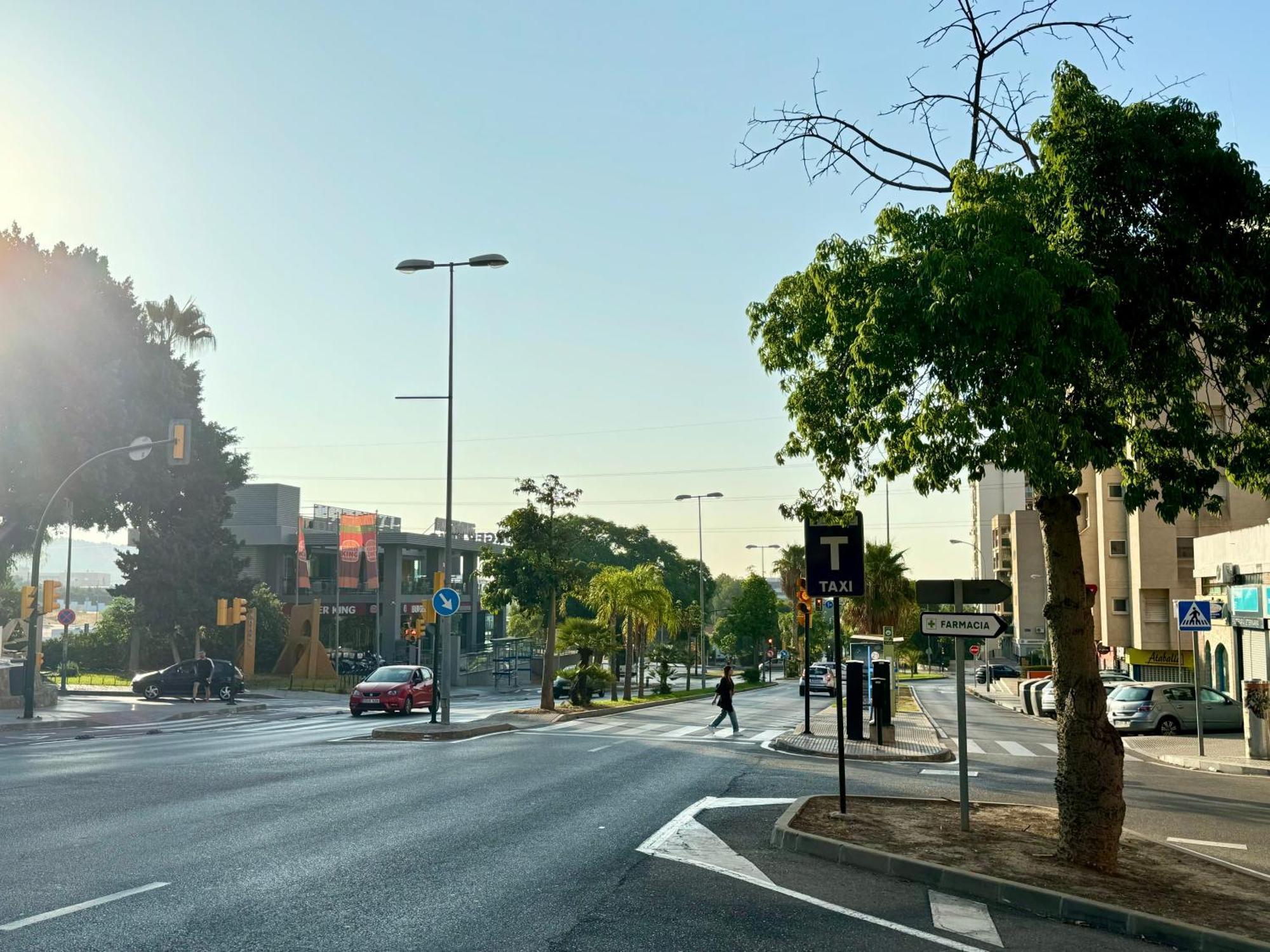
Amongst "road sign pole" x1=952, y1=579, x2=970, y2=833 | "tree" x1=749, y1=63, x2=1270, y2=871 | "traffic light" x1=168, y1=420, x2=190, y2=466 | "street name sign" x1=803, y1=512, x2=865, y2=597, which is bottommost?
"road sign pole" x1=952, y1=579, x2=970, y2=833

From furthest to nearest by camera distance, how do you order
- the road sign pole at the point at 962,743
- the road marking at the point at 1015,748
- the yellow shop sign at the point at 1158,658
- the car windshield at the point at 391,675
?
the yellow shop sign at the point at 1158,658
the car windshield at the point at 391,675
the road marking at the point at 1015,748
the road sign pole at the point at 962,743

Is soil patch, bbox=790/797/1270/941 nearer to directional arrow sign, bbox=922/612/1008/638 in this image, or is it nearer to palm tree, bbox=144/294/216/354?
directional arrow sign, bbox=922/612/1008/638

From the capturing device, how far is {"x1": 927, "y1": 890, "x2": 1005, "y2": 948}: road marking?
7.54 metres

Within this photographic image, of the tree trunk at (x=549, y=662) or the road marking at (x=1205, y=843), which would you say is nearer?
the road marking at (x=1205, y=843)

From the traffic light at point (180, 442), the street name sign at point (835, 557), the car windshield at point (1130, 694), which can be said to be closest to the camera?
the street name sign at point (835, 557)

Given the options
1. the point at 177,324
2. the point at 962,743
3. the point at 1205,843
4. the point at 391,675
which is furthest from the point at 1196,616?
the point at 177,324

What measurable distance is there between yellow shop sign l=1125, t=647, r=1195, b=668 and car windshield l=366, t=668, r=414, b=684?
31691mm

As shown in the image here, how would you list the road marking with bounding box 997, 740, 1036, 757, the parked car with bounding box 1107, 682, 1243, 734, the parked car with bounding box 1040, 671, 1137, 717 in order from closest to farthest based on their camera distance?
the road marking with bounding box 997, 740, 1036, 757
the parked car with bounding box 1107, 682, 1243, 734
the parked car with bounding box 1040, 671, 1137, 717

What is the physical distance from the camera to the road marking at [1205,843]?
37.5ft

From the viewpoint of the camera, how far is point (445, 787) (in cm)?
1466

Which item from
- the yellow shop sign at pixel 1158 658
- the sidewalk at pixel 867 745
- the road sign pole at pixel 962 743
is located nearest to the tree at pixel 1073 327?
the road sign pole at pixel 962 743

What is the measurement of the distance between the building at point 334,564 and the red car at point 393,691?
35510 mm

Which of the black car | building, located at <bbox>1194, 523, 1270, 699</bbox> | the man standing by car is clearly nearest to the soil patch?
building, located at <bbox>1194, 523, 1270, 699</bbox>

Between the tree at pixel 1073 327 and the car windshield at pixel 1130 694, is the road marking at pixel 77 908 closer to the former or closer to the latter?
the tree at pixel 1073 327
